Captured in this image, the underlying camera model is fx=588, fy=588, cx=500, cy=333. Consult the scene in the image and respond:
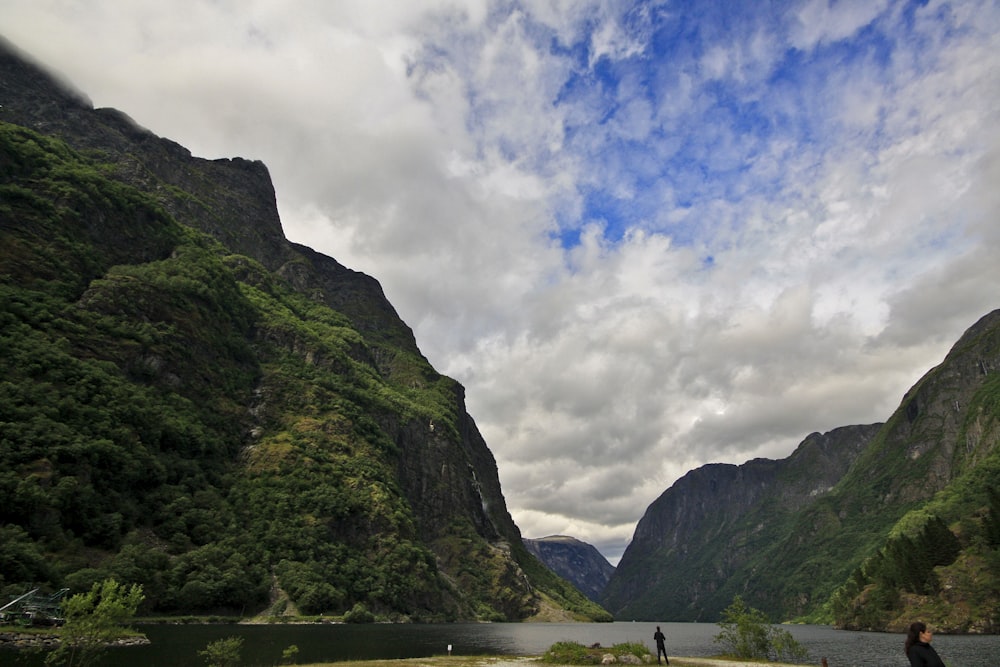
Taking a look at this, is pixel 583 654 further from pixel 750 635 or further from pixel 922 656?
pixel 922 656

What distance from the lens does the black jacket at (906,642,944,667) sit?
13.9 m

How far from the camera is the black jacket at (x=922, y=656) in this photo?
1395 cm

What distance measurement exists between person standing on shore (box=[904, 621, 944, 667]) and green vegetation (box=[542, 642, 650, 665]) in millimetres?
43511

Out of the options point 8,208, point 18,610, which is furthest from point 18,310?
point 18,610

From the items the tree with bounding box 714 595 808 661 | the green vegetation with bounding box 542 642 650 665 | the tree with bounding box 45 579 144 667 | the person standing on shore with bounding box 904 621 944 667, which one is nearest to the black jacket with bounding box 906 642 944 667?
the person standing on shore with bounding box 904 621 944 667

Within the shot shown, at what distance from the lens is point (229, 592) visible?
14375cm

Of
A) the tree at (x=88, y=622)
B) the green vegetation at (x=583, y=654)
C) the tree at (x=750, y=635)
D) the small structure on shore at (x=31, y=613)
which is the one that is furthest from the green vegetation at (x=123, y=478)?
the tree at (x=750, y=635)

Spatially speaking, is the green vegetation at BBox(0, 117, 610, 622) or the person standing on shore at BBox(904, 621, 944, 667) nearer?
the person standing on shore at BBox(904, 621, 944, 667)

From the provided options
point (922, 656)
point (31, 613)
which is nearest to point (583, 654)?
point (922, 656)

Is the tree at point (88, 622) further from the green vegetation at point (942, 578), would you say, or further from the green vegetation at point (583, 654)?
the green vegetation at point (942, 578)

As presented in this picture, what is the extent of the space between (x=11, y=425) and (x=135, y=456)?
1294 inches

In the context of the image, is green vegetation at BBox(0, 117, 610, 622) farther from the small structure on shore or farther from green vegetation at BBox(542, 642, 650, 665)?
green vegetation at BBox(542, 642, 650, 665)

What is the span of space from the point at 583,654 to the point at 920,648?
46336mm

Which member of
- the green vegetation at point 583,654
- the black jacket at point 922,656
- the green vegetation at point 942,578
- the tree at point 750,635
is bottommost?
the black jacket at point 922,656
